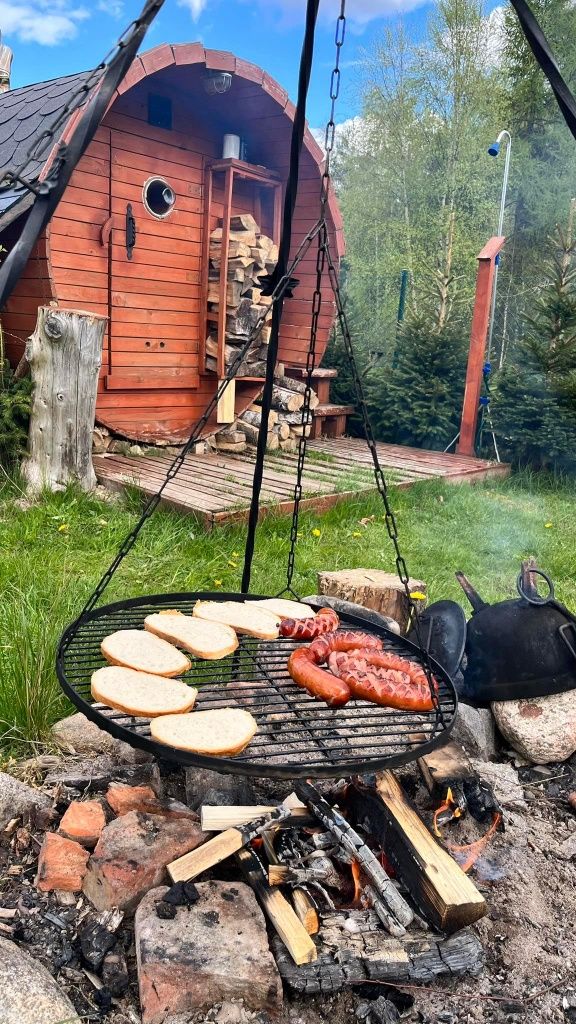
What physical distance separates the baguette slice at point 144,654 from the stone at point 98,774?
18.1 inches

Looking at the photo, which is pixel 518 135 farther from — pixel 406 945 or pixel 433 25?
pixel 406 945

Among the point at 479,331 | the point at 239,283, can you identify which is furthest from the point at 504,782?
the point at 479,331

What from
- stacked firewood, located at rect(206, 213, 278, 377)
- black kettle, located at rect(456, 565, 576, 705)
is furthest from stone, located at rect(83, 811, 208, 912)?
stacked firewood, located at rect(206, 213, 278, 377)

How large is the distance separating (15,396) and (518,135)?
15.7 m

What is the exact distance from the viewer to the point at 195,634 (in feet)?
7.61

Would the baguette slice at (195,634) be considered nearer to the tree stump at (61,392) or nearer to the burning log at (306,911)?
the burning log at (306,911)

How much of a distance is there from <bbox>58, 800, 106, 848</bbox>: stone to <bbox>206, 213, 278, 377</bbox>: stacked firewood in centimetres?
609

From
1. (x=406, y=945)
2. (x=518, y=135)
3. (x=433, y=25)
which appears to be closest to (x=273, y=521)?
(x=406, y=945)

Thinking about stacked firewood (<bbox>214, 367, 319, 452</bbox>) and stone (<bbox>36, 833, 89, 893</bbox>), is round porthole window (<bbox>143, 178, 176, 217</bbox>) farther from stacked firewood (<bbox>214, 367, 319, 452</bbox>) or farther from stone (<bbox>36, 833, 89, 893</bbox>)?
stone (<bbox>36, 833, 89, 893</bbox>)

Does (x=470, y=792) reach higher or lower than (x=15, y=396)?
lower

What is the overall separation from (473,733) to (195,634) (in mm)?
1273

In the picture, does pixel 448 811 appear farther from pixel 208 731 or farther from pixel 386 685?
pixel 208 731

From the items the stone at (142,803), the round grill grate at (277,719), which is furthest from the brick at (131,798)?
the round grill grate at (277,719)

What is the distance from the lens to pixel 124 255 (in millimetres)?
7043
